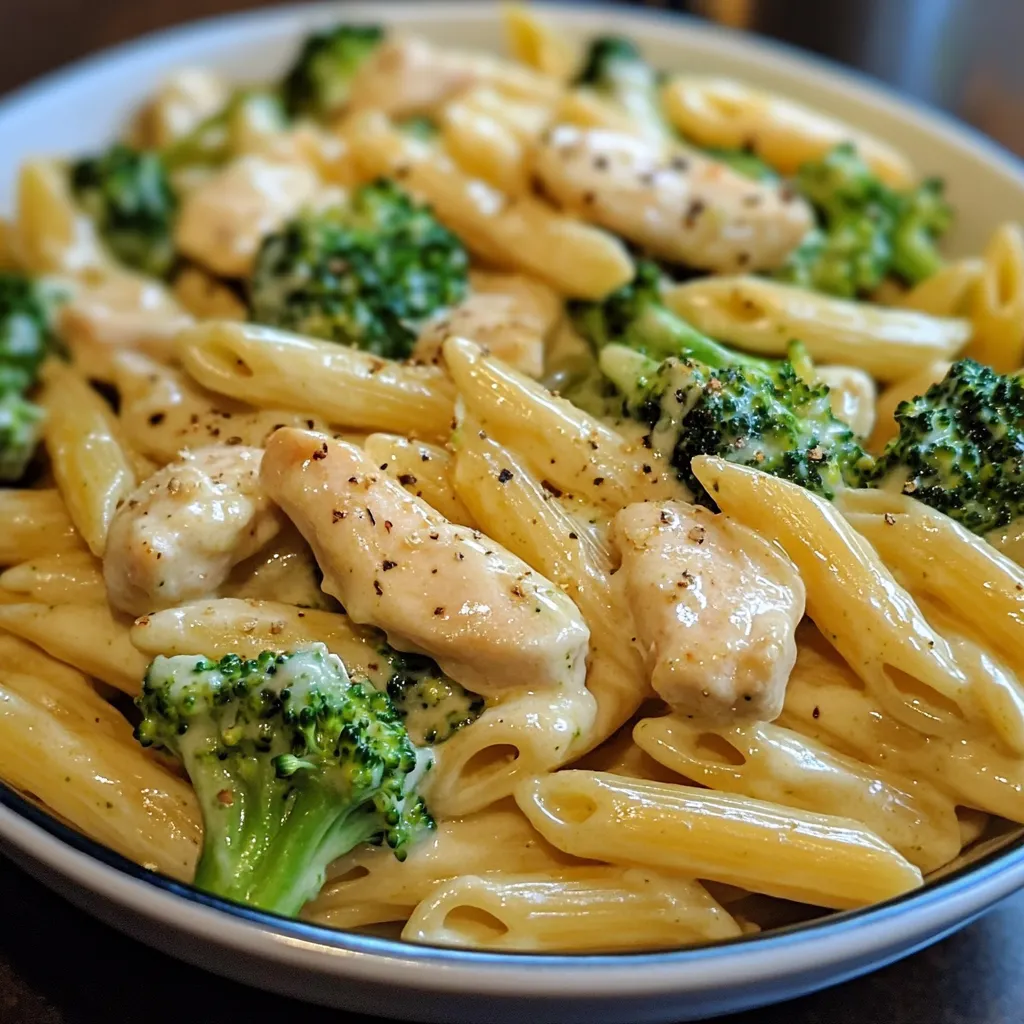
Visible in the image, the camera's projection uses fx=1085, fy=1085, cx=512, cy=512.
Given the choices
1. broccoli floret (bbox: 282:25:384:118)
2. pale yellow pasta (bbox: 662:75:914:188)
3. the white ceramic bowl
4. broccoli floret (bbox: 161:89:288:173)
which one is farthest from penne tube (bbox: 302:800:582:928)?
broccoli floret (bbox: 282:25:384:118)

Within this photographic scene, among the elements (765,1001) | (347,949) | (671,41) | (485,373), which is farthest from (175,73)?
(765,1001)

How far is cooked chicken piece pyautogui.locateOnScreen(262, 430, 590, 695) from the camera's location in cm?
137

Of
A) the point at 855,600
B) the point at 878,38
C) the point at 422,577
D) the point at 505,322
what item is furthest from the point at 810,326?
the point at 878,38

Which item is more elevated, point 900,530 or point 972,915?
point 900,530

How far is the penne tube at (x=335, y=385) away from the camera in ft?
5.58

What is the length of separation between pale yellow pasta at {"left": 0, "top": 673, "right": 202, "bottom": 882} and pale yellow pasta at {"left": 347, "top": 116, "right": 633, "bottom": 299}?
1134 millimetres

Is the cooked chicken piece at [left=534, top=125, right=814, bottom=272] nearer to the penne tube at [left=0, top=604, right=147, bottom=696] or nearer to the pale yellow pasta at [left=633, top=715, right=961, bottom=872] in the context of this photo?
the pale yellow pasta at [left=633, top=715, right=961, bottom=872]

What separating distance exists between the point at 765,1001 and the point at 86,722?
974 millimetres

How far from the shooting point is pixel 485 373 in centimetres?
162

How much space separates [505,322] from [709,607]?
2.48 feet

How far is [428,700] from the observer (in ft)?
4.74

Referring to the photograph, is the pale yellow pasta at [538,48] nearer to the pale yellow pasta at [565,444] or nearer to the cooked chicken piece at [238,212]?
the cooked chicken piece at [238,212]

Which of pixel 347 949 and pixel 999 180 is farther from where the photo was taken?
pixel 999 180

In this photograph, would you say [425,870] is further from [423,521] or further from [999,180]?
[999,180]
